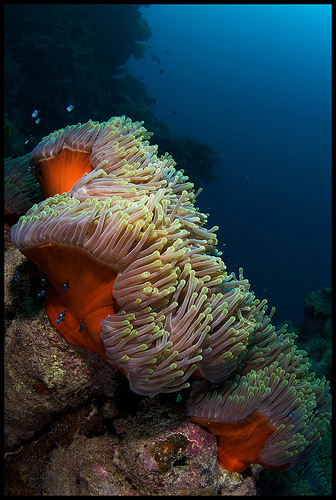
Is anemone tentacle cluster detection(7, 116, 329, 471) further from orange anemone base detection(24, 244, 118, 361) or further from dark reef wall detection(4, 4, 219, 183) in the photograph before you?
dark reef wall detection(4, 4, 219, 183)

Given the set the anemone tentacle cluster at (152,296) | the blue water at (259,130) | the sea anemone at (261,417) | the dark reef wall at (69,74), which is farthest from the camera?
the blue water at (259,130)

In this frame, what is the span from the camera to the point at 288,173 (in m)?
50.2

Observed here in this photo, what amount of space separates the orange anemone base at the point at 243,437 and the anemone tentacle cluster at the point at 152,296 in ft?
0.04

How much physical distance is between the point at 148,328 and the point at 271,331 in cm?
131

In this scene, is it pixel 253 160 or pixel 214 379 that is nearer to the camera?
pixel 214 379

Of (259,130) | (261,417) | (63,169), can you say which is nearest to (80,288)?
(63,169)

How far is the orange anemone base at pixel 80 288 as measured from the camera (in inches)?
64.8

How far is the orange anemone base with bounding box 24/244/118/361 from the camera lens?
1646 mm

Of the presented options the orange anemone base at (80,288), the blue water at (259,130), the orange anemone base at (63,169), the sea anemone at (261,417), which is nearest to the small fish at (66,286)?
the orange anemone base at (80,288)

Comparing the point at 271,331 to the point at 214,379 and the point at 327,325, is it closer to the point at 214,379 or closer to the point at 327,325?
the point at 214,379

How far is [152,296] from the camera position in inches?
63.1

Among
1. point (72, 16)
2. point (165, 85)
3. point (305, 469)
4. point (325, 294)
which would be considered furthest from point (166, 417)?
point (165, 85)

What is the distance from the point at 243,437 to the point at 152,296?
4.26 ft

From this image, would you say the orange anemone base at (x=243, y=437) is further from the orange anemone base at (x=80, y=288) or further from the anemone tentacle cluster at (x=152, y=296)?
the orange anemone base at (x=80, y=288)
